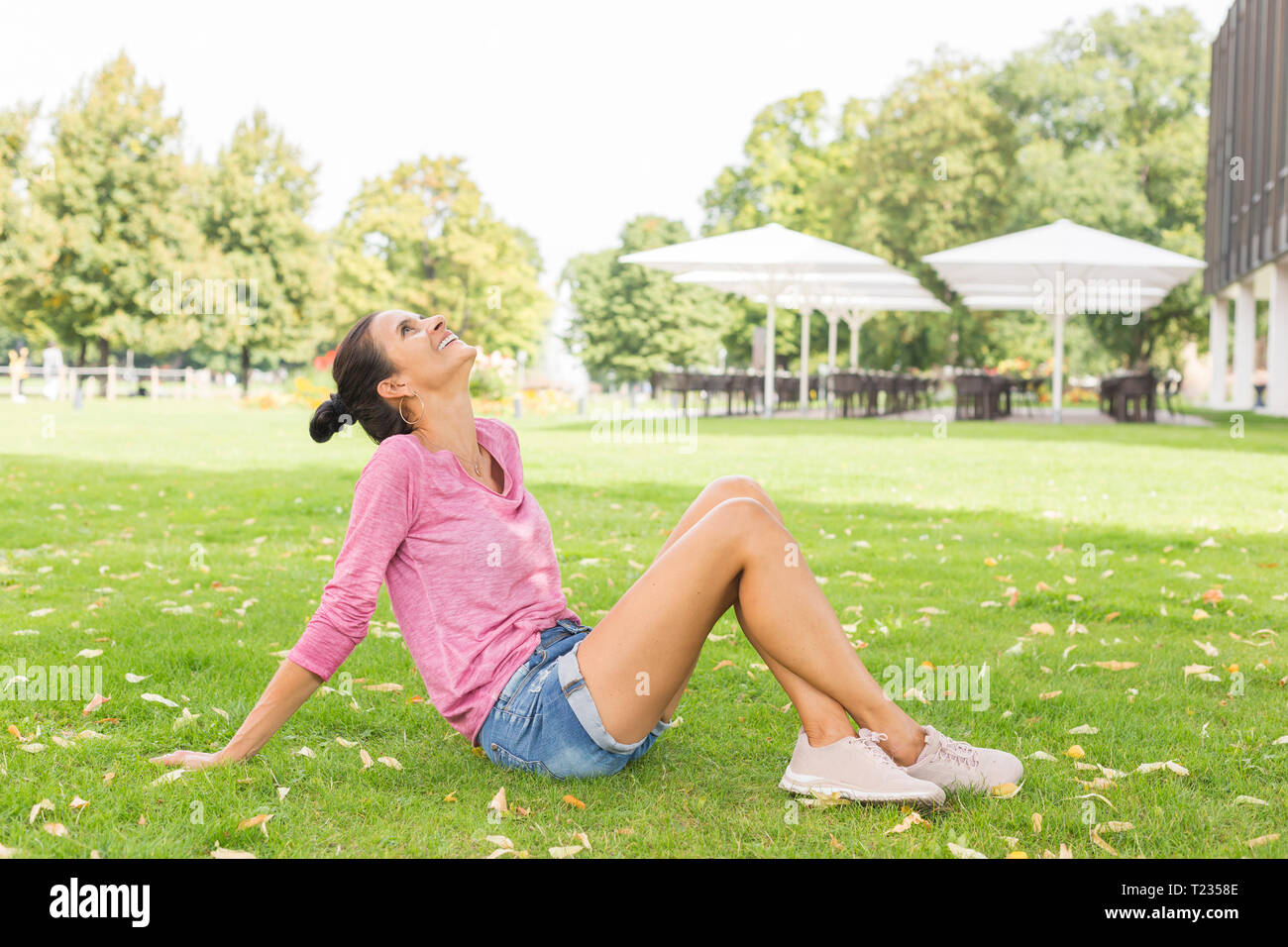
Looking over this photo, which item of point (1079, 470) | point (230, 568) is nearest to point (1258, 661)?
point (230, 568)

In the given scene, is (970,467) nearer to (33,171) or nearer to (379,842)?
(379,842)

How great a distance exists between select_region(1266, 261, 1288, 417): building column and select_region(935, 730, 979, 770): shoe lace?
25.9 meters

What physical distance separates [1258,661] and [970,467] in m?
7.74

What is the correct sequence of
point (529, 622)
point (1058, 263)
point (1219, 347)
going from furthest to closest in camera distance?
point (1219, 347)
point (1058, 263)
point (529, 622)

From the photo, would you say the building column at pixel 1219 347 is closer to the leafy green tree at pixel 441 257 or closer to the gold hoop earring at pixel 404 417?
the leafy green tree at pixel 441 257

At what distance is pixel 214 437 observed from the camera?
16.8 metres

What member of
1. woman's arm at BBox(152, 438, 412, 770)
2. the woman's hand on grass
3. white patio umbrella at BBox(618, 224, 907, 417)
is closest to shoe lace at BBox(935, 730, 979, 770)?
woman's arm at BBox(152, 438, 412, 770)

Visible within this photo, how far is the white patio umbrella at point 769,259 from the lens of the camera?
810 inches

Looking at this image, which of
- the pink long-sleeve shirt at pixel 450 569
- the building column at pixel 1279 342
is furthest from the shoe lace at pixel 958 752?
the building column at pixel 1279 342

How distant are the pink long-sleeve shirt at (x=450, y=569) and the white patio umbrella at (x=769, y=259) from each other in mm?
16548

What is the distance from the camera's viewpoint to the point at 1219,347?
3338 cm

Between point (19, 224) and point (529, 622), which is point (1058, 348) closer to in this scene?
point (529, 622)

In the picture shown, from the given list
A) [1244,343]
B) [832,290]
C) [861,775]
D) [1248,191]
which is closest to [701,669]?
[861,775]

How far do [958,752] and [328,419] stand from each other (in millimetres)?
1889
